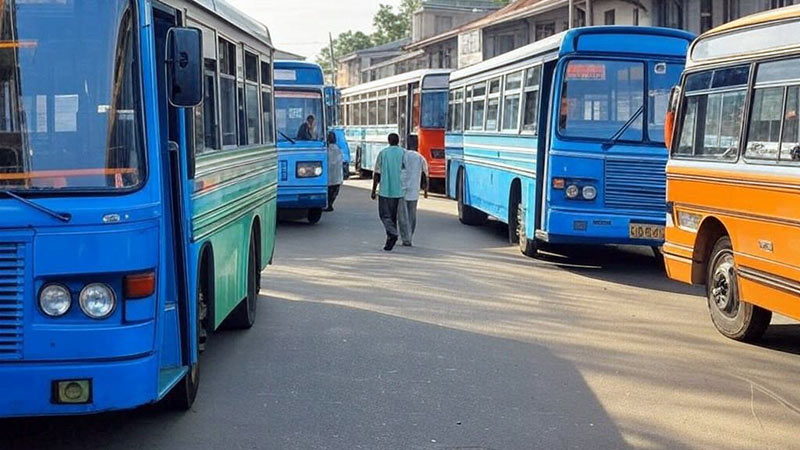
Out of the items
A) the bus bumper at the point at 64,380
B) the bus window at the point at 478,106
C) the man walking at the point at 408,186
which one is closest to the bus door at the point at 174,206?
the bus bumper at the point at 64,380

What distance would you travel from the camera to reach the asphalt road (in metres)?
6.50

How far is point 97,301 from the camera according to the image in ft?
17.3

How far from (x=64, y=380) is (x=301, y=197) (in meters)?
14.5

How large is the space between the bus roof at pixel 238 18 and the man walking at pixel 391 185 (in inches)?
187

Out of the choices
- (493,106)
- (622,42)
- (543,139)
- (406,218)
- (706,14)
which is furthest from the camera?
(706,14)

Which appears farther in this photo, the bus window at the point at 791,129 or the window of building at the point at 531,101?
the window of building at the point at 531,101

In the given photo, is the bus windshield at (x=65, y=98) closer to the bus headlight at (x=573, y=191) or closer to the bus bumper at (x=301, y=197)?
the bus headlight at (x=573, y=191)

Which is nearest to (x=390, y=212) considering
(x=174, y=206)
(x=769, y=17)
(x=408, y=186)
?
(x=408, y=186)

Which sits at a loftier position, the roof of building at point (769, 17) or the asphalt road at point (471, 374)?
the roof of building at point (769, 17)

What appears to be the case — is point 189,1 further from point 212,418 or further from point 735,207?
point 735,207

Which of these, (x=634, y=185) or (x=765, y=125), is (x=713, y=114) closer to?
(x=765, y=125)

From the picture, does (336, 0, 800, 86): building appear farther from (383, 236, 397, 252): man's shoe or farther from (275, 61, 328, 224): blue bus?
(383, 236, 397, 252): man's shoe

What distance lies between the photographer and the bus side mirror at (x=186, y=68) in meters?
5.80

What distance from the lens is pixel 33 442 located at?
6203mm
